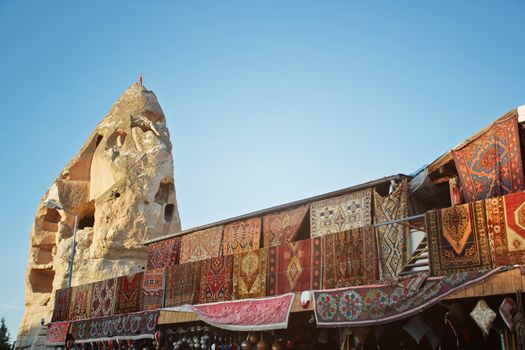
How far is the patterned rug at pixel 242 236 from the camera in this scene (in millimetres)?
12820

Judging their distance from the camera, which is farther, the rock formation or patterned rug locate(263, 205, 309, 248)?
the rock formation

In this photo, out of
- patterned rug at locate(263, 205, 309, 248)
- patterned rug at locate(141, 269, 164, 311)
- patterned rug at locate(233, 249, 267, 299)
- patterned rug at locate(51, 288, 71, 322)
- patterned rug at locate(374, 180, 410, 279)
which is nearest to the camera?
patterned rug at locate(374, 180, 410, 279)

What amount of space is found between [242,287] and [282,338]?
1.27 metres

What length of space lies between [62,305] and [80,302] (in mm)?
1201

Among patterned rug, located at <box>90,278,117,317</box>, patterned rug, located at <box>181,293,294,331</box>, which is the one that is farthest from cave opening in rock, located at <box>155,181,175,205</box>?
patterned rug, located at <box>181,293,294,331</box>

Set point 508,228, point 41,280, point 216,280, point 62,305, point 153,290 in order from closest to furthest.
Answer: point 508,228 < point 216,280 < point 153,290 < point 62,305 < point 41,280

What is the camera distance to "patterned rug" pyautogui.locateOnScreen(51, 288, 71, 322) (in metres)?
17.6

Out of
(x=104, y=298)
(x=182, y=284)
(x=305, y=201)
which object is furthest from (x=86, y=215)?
(x=305, y=201)

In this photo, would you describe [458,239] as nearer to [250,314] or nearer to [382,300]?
[382,300]

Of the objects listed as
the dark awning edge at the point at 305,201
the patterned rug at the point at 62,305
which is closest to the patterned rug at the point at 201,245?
the dark awning edge at the point at 305,201

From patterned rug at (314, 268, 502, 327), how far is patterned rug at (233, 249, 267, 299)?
1865 mm

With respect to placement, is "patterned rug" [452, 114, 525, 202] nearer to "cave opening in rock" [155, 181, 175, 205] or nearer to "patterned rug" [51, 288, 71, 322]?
"patterned rug" [51, 288, 71, 322]

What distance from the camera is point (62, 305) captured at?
17.8 metres

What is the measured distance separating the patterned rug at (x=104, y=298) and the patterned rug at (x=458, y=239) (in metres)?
9.67
